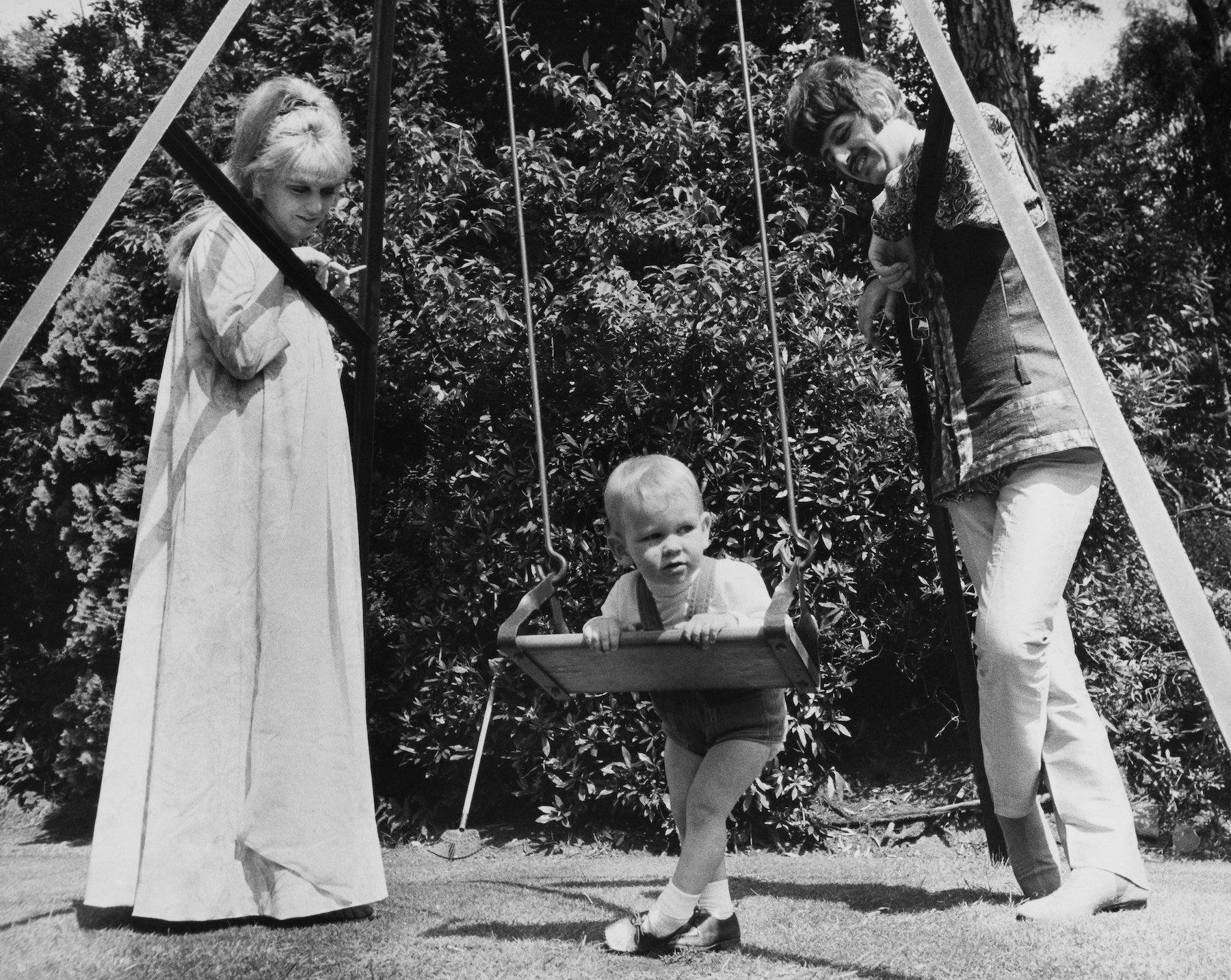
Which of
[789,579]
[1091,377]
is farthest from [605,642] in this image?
[1091,377]

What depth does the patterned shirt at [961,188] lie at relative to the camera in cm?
248

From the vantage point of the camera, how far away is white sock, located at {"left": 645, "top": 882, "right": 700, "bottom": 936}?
7.17 ft

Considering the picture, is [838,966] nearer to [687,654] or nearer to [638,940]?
[638,940]

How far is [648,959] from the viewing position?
7.04 feet

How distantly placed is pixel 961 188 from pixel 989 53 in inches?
109

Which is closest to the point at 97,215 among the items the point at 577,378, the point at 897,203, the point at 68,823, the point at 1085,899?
the point at 897,203

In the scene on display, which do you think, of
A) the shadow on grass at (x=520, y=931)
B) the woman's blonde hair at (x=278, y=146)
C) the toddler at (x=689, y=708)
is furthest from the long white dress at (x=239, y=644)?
the toddler at (x=689, y=708)

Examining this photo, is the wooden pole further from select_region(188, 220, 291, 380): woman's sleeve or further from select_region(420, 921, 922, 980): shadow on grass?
select_region(420, 921, 922, 980): shadow on grass

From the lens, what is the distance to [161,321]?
6.26 meters

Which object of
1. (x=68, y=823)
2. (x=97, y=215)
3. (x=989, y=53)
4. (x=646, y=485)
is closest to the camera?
(x=97, y=215)

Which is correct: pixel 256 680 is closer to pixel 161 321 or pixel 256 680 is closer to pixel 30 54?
pixel 161 321

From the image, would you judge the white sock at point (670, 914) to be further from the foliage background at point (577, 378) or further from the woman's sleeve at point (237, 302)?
the foliage background at point (577, 378)

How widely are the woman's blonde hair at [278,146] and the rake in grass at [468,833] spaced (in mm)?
2714

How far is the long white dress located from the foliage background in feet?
8.39
